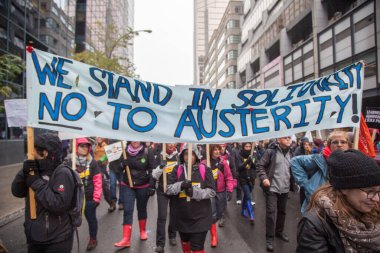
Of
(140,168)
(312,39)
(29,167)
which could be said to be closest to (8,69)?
(140,168)

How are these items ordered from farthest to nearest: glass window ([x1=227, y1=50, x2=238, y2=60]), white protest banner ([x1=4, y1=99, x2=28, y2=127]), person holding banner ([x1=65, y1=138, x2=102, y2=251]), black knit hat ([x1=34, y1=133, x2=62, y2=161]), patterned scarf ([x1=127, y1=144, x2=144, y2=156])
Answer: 1. glass window ([x1=227, y1=50, x2=238, y2=60])
2. patterned scarf ([x1=127, y1=144, x2=144, y2=156])
3. person holding banner ([x1=65, y1=138, x2=102, y2=251])
4. white protest banner ([x1=4, y1=99, x2=28, y2=127])
5. black knit hat ([x1=34, y1=133, x2=62, y2=161])

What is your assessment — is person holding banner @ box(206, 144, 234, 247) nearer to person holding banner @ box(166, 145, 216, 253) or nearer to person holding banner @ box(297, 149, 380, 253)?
person holding banner @ box(166, 145, 216, 253)

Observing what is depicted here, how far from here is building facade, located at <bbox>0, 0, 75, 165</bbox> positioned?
54.7 ft

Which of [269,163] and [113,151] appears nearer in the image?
[269,163]

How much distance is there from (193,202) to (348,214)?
2135 mm

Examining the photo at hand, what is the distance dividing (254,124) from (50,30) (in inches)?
962

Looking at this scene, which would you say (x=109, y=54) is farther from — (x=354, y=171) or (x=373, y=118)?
(x=354, y=171)

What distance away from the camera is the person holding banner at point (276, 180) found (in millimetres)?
5012

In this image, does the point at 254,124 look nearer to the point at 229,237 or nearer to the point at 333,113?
the point at 333,113

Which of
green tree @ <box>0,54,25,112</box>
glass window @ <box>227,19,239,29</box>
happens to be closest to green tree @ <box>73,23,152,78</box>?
green tree @ <box>0,54,25,112</box>

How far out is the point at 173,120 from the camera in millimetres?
3570

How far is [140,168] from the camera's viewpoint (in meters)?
5.18

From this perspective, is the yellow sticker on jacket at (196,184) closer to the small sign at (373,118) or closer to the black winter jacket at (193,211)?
the black winter jacket at (193,211)

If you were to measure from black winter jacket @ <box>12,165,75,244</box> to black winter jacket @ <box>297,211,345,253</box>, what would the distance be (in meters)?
2.01
